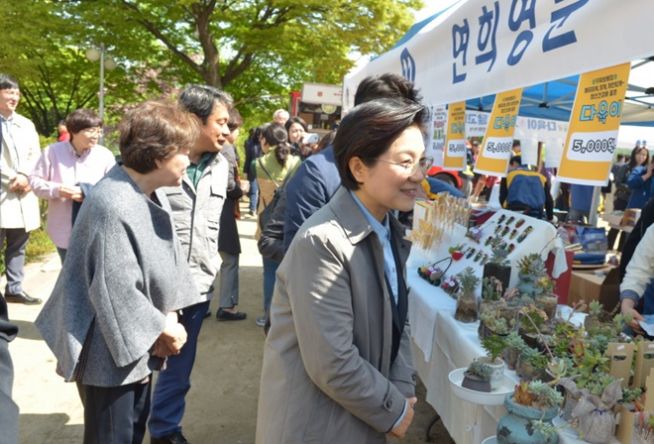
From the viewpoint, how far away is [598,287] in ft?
13.1

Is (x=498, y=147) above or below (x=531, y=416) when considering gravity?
above

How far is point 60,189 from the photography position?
4.08 m

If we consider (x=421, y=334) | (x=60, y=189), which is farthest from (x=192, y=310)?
(x=60, y=189)

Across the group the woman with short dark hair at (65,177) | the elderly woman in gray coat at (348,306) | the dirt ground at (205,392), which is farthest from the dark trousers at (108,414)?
the woman with short dark hair at (65,177)

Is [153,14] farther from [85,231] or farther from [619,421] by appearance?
[619,421]

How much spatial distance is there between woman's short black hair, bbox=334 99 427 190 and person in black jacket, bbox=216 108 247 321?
8.97ft

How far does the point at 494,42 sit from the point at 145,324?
223cm

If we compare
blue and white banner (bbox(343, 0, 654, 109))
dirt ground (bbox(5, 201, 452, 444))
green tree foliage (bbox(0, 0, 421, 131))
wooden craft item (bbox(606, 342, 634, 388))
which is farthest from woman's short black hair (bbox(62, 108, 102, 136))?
green tree foliage (bbox(0, 0, 421, 131))

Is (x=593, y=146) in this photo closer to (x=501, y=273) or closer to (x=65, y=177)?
(x=501, y=273)

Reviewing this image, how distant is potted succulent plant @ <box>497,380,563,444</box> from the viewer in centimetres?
163

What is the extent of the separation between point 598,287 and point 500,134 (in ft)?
5.24

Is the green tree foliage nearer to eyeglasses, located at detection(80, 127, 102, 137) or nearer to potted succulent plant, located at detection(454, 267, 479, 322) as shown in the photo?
eyeglasses, located at detection(80, 127, 102, 137)

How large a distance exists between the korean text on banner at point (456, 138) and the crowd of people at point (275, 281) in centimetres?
167

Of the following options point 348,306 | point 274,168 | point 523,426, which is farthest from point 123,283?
point 274,168
